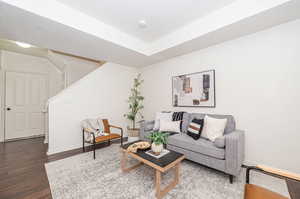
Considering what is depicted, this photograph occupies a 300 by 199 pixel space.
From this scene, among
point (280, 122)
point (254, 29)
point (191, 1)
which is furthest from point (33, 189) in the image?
point (254, 29)

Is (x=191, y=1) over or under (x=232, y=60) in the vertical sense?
over

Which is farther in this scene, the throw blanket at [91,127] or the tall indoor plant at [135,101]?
the tall indoor plant at [135,101]

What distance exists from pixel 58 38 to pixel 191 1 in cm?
248

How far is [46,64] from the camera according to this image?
4.49m

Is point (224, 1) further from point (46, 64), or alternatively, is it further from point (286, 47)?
point (46, 64)

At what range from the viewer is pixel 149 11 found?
214 cm

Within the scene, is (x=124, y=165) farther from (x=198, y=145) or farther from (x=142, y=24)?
(x=142, y=24)

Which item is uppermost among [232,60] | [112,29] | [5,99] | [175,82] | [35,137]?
[112,29]

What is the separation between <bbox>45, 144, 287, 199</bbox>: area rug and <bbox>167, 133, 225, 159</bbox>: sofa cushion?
14.0 inches

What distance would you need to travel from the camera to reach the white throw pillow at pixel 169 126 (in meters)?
2.85

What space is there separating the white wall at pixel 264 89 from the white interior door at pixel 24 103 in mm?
5302

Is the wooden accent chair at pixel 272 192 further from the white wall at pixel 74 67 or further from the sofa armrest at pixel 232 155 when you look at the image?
the white wall at pixel 74 67

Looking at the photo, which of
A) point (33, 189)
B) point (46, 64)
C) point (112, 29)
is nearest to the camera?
point (33, 189)

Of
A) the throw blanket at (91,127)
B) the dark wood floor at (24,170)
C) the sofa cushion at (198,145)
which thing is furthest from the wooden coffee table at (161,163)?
the throw blanket at (91,127)
